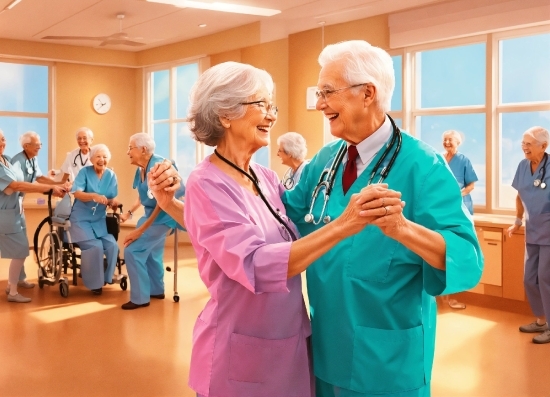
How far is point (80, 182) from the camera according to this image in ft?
20.7

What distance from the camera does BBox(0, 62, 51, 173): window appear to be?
10086 millimetres

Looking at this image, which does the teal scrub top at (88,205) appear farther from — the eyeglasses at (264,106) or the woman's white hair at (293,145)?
the eyeglasses at (264,106)

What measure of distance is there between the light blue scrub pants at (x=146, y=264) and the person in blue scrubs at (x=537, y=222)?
10.4 ft

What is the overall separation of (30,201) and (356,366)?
30.1 feet

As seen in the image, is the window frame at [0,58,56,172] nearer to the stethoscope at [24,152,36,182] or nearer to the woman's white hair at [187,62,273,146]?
the stethoscope at [24,152,36,182]

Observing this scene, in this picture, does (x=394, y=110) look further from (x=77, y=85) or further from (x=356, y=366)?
(x=356, y=366)

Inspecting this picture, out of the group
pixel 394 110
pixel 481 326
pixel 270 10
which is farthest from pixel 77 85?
pixel 481 326

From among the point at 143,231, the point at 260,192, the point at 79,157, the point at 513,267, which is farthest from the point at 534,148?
the point at 79,157

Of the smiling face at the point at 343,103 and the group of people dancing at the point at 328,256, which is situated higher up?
the smiling face at the point at 343,103

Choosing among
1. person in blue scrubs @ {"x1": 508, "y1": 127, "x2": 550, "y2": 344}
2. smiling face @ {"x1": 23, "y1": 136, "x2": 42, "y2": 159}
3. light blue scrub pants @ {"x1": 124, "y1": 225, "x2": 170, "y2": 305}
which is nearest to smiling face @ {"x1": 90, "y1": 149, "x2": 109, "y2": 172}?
smiling face @ {"x1": 23, "y1": 136, "x2": 42, "y2": 159}

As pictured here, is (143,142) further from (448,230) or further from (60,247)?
(448,230)

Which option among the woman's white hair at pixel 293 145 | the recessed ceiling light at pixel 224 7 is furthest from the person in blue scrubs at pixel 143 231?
the recessed ceiling light at pixel 224 7

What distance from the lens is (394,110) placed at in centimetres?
758

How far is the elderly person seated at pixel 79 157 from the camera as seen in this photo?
748 centimetres
